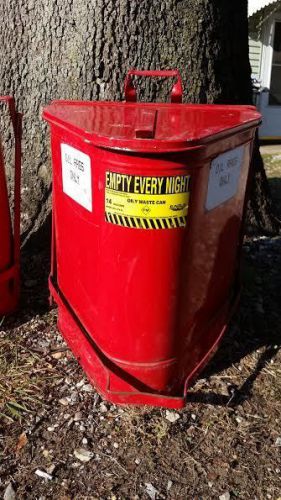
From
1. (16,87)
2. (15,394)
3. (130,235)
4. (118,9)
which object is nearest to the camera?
(130,235)

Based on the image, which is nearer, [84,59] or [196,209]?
[196,209]

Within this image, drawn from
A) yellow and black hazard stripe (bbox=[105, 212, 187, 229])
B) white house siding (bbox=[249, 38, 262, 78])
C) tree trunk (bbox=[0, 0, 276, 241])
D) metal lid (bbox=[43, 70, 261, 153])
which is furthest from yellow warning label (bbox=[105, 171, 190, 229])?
white house siding (bbox=[249, 38, 262, 78])

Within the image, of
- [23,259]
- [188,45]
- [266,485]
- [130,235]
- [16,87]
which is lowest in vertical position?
[266,485]

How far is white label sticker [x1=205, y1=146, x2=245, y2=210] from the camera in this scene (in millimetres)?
2169

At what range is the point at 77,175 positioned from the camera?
2.24m

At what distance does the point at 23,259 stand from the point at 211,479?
193cm

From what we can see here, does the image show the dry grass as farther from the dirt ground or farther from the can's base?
the can's base

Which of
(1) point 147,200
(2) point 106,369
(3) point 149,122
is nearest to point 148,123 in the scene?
(3) point 149,122

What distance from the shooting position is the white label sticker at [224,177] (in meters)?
2.17

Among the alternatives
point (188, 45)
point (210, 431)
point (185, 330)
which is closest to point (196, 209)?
point (185, 330)

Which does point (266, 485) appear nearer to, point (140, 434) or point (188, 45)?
point (140, 434)

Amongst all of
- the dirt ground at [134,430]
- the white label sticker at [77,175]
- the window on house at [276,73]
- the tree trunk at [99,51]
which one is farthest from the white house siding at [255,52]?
the white label sticker at [77,175]

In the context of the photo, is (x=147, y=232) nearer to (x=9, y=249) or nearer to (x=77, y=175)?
(x=77, y=175)

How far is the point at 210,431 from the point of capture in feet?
7.72
